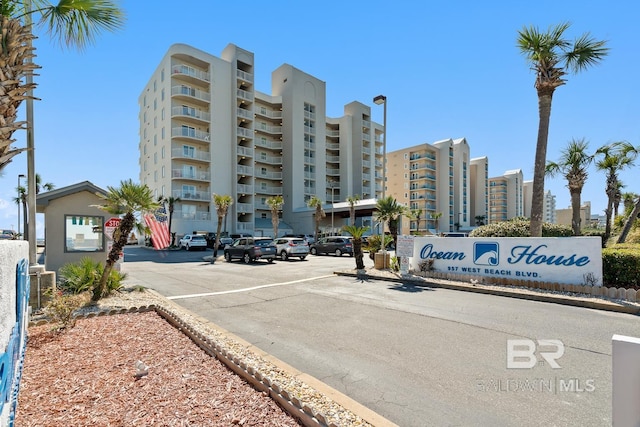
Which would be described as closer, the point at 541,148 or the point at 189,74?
the point at 541,148

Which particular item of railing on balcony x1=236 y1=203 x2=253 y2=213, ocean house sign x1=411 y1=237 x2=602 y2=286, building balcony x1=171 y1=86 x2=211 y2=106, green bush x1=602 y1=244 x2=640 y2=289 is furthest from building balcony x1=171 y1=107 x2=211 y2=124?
green bush x1=602 y1=244 x2=640 y2=289

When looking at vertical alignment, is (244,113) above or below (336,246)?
above

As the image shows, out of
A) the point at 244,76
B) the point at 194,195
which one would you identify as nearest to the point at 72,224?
the point at 194,195

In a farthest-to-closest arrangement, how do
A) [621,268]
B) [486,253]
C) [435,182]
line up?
1. [435,182]
2. [486,253]
3. [621,268]

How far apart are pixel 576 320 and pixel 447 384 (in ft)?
15.9

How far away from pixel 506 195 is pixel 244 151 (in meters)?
96.9

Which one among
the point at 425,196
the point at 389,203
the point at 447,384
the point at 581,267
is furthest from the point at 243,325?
the point at 425,196

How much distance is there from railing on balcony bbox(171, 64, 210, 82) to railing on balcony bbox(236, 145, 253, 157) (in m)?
9.34

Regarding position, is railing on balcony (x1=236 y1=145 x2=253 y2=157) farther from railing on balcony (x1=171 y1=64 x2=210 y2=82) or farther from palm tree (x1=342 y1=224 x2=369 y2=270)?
palm tree (x1=342 y1=224 x2=369 y2=270)

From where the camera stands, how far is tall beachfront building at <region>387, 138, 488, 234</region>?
256 feet

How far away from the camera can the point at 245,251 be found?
71.6ft

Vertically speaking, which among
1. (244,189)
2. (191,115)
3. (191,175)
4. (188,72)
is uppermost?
(188,72)

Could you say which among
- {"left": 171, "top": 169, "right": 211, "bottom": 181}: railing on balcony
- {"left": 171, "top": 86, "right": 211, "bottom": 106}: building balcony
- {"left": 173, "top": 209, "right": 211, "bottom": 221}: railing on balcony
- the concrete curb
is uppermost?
{"left": 171, "top": 86, "right": 211, "bottom": 106}: building balcony

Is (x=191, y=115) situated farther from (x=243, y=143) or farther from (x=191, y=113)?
(x=243, y=143)
